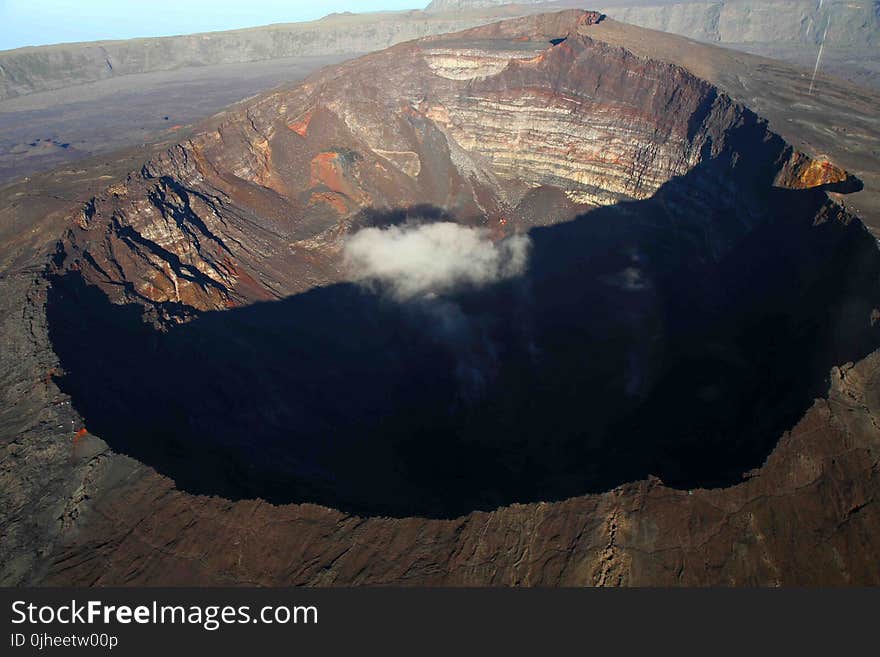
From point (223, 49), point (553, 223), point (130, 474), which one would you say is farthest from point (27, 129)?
point (130, 474)

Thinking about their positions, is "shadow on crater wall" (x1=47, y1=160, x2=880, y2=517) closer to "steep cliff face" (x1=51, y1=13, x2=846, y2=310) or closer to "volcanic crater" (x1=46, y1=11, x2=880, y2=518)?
"volcanic crater" (x1=46, y1=11, x2=880, y2=518)

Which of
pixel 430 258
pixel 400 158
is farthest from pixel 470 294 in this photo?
pixel 400 158

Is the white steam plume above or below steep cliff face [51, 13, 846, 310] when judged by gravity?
below

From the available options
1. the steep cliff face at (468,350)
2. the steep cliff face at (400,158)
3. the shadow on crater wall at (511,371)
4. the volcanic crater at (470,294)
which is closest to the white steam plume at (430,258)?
the steep cliff face at (468,350)

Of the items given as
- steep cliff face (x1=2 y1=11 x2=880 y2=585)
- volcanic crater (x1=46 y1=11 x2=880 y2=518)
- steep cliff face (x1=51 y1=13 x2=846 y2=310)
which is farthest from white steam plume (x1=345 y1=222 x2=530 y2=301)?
steep cliff face (x1=51 y1=13 x2=846 y2=310)

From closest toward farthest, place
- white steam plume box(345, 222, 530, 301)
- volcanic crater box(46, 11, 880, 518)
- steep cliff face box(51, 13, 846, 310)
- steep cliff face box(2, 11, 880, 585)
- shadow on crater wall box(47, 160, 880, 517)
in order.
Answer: steep cliff face box(2, 11, 880, 585) → shadow on crater wall box(47, 160, 880, 517) → volcanic crater box(46, 11, 880, 518) → steep cliff face box(51, 13, 846, 310) → white steam plume box(345, 222, 530, 301)
